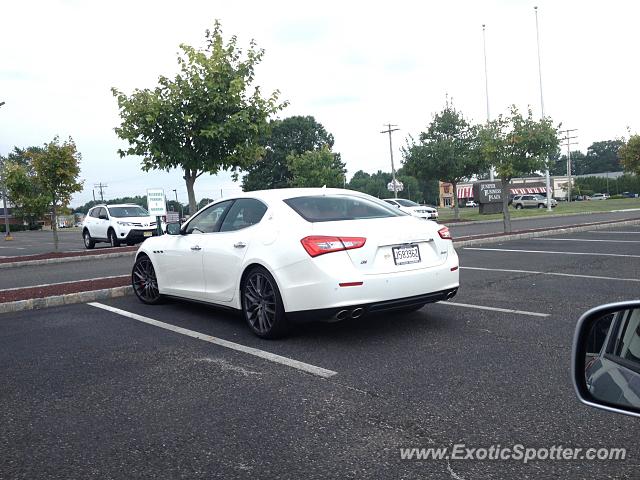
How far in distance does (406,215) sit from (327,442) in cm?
330

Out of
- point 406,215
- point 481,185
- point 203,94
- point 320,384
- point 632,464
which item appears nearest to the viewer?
point 632,464

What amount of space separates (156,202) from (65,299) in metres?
11.9

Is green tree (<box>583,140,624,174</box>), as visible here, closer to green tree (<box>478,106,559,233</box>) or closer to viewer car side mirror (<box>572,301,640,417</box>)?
green tree (<box>478,106,559,233</box>)

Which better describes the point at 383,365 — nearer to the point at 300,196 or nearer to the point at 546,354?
the point at 546,354

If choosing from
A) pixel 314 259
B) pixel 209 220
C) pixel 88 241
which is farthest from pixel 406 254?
pixel 88 241

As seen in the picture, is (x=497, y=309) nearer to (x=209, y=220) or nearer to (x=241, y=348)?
(x=241, y=348)

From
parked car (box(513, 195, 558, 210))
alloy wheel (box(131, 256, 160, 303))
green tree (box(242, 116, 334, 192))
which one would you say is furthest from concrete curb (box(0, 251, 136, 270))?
green tree (box(242, 116, 334, 192))

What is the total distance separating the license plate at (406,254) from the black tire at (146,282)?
364 cm

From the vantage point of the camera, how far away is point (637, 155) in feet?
114

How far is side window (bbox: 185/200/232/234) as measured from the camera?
688 centimetres

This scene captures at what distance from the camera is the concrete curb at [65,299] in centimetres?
827

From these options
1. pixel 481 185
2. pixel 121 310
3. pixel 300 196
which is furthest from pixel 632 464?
pixel 481 185

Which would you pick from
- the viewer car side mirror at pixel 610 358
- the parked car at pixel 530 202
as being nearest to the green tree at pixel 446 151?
the parked car at pixel 530 202

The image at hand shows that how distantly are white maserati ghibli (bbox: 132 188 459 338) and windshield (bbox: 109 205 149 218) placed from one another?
16.2m
